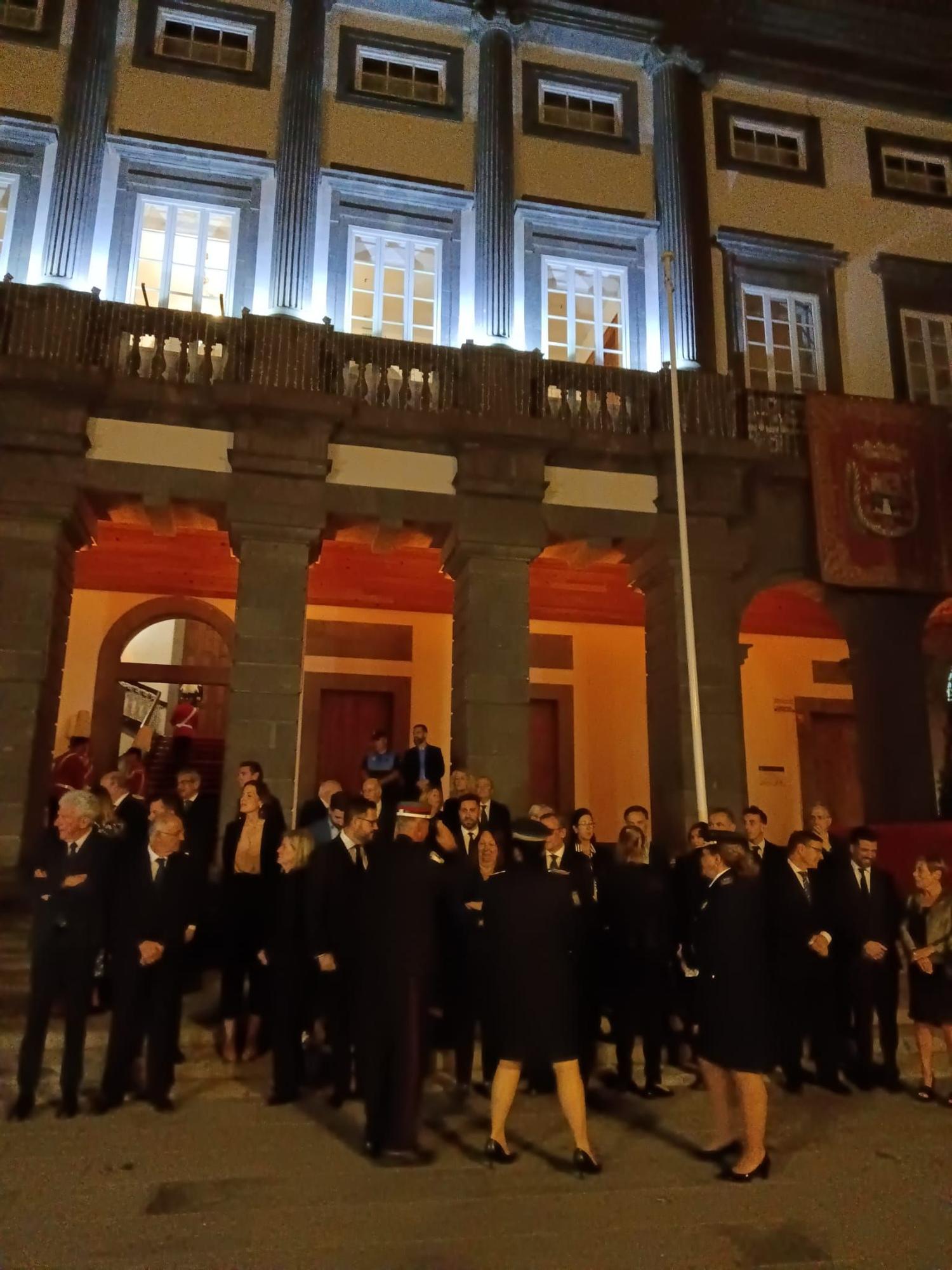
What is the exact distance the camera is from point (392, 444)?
11.7 metres

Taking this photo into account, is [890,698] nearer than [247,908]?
No

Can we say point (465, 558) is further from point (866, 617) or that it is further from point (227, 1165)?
point (227, 1165)

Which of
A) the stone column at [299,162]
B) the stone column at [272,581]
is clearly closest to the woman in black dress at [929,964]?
the stone column at [272,581]

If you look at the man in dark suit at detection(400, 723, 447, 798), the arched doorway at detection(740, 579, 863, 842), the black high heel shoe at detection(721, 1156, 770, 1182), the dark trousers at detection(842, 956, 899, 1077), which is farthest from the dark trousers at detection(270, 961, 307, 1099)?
the arched doorway at detection(740, 579, 863, 842)

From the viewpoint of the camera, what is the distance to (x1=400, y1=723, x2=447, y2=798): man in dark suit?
33.6ft

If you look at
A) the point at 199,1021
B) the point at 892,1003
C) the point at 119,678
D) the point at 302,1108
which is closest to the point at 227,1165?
the point at 302,1108

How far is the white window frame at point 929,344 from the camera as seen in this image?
14.3 metres

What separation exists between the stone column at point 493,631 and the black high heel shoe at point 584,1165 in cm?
598

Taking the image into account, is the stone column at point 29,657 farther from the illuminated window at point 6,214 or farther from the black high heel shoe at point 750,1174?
the black high heel shoe at point 750,1174

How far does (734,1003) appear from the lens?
16.2 feet

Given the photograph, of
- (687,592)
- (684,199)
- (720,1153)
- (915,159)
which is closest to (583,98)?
(684,199)

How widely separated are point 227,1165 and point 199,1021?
2.30 m

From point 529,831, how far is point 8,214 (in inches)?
450

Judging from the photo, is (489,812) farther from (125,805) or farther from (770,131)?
(770,131)
